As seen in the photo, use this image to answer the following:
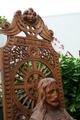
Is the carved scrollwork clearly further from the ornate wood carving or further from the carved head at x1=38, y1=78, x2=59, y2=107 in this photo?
the carved head at x1=38, y1=78, x2=59, y2=107

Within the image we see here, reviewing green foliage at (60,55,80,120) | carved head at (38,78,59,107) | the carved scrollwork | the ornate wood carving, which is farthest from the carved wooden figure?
green foliage at (60,55,80,120)

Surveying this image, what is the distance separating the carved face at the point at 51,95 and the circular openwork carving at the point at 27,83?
0.97 feet

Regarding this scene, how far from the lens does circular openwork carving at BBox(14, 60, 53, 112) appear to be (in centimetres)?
240

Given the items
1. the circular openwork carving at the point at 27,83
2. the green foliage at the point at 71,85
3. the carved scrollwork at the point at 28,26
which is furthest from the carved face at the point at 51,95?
the green foliage at the point at 71,85

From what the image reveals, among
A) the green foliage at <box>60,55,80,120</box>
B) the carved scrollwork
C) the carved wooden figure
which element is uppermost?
Result: the carved scrollwork

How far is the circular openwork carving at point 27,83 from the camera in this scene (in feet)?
7.87

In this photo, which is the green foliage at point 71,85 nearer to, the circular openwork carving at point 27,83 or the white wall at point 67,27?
the circular openwork carving at point 27,83

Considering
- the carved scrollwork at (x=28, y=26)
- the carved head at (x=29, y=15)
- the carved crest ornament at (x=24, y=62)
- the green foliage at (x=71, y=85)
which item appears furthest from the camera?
the green foliage at (x=71, y=85)

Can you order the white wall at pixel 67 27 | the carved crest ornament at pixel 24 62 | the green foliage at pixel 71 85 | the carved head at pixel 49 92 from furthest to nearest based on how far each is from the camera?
the white wall at pixel 67 27 → the green foliage at pixel 71 85 → the carved crest ornament at pixel 24 62 → the carved head at pixel 49 92

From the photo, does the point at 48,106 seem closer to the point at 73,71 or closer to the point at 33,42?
the point at 33,42

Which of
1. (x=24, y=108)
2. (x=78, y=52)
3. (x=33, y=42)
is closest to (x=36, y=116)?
(x=24, y=108)

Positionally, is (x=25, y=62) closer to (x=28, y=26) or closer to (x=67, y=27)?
(x=28, y=26)

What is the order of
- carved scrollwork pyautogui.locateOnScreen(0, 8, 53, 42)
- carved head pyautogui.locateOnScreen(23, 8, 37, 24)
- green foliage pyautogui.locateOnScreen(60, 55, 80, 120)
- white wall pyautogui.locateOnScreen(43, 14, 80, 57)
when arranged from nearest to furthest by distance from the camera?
carved scrollwork pyautogui.locateOnScreen(0, 8, 53, 42), carved head pyautogui.locateOnScreen(23, 8, 37, 24), green foliage pyautogui.locateOnScreen(60, 55, 80, 120), white wall pyautogui.locateOnScreen(43, 14, 80, 57)

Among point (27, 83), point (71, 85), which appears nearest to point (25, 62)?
point (27, 83)
